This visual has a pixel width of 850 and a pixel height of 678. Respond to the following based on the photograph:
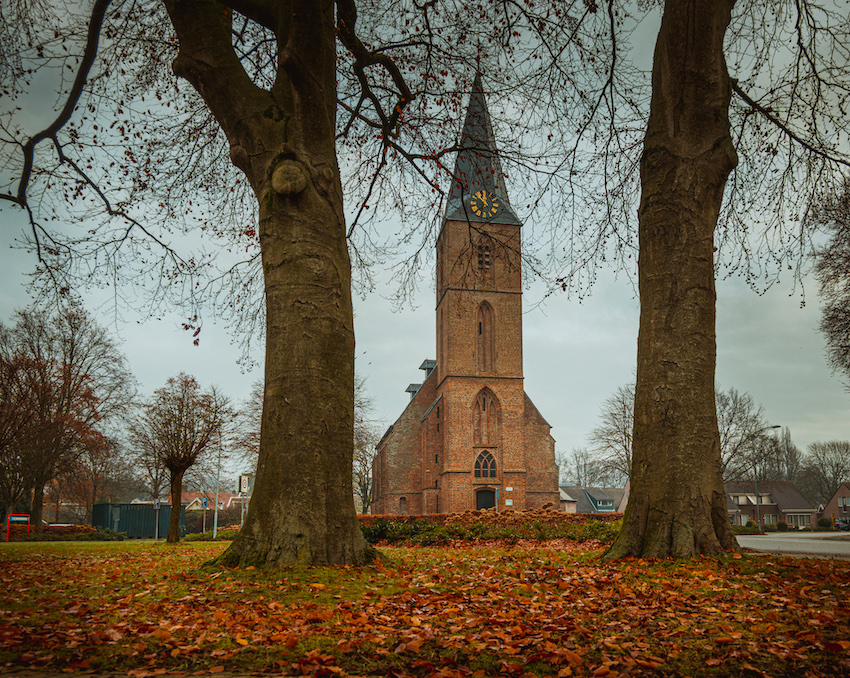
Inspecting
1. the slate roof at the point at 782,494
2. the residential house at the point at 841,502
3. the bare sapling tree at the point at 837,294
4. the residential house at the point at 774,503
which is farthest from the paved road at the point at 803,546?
the residential house at the point at 841,502

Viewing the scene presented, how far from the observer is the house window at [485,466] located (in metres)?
43.1

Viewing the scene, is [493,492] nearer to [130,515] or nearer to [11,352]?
[130,515]

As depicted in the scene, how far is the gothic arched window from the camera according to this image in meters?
44.6

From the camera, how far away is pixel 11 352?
2408cm

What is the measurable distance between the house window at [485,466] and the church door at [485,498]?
3.66 ft

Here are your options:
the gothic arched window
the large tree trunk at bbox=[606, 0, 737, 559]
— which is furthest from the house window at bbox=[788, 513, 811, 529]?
the large tree trunk at bbox=[606, 0, 737, 559]

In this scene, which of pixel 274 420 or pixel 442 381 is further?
pixel 442 381

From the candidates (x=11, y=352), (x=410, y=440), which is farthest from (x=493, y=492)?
(x=11, y=352)

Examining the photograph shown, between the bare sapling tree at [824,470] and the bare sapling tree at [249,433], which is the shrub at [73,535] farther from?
the bare sapling tree at [824,470]

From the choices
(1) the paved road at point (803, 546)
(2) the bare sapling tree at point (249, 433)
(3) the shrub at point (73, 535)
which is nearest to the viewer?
(1) the paved road at point (803, 546)

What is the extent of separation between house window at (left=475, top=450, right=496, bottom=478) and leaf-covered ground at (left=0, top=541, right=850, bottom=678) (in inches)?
1497

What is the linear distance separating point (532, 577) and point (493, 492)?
3812cm

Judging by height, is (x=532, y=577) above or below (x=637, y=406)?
below

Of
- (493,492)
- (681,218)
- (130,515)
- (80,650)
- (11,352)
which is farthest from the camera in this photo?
(493,492)
